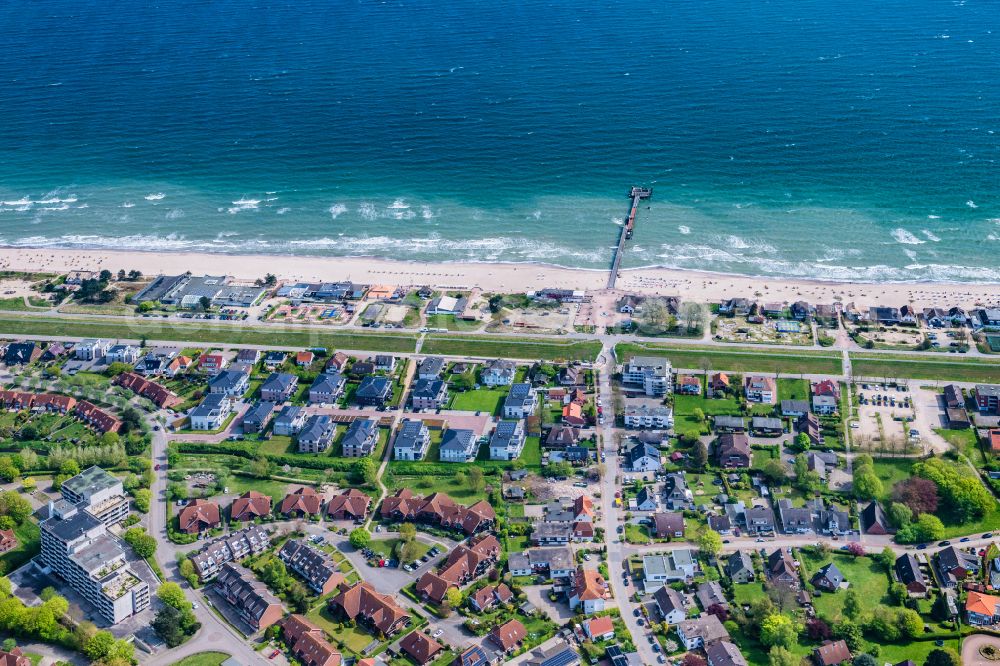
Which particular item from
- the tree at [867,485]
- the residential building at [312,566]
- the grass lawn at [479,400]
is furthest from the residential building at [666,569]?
the grass lawn at [479,400]

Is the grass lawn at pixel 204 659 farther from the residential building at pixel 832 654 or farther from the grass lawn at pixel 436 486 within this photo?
the residential building at pixel 832 654

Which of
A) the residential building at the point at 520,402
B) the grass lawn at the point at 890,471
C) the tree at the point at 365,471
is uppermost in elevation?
the residential building at the point at 520,402

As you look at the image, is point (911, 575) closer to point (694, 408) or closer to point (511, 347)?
point (694, 408)

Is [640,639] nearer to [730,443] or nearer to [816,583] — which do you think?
[816,583]

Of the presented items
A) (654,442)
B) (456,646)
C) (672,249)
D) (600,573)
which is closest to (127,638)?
(456,646)

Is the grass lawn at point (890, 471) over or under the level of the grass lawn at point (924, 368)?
under

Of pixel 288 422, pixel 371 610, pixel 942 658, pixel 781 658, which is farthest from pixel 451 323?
pixel 942 658

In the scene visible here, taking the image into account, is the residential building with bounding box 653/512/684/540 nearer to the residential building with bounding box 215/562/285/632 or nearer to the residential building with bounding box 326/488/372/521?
the residential building with bounding box 326/488/372/521
